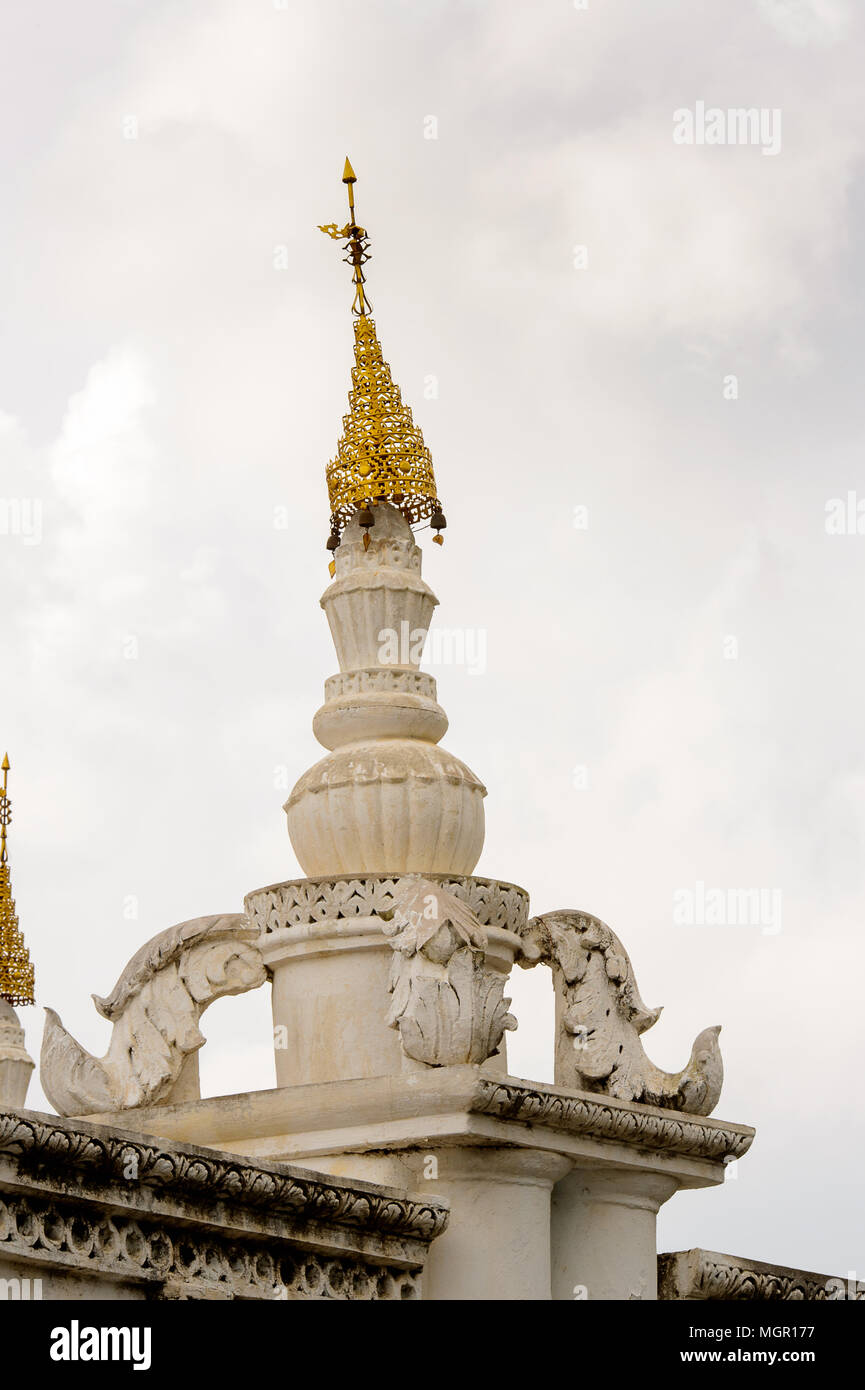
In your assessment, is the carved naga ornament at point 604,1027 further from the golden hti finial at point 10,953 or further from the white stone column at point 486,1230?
the golden hti finial at point 10,953

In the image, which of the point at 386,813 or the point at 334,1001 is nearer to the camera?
the point at 334,1001

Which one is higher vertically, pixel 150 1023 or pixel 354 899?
pixel 354 899

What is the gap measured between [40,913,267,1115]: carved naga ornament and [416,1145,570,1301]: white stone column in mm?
1671

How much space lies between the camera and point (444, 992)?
12.6 metres

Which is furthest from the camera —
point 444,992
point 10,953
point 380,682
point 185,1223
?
point 10,953

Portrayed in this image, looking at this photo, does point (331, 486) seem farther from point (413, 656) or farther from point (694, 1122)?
point (694, 1122)

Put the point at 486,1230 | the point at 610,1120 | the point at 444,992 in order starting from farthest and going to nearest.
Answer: the point at 610,1120 → the point at 486,1230 → the point at 444,992

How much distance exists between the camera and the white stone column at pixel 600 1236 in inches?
531

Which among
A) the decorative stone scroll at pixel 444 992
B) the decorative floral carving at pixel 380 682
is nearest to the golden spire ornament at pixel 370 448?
the decorative floral carving at pixel 380 682

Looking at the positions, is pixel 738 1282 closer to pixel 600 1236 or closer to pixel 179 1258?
pixel 600 1236

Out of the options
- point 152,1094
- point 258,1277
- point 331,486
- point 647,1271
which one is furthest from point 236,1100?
point 331,486

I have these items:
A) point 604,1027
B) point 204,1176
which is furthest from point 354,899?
point 204,1176

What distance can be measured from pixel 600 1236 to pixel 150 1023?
2652mm
